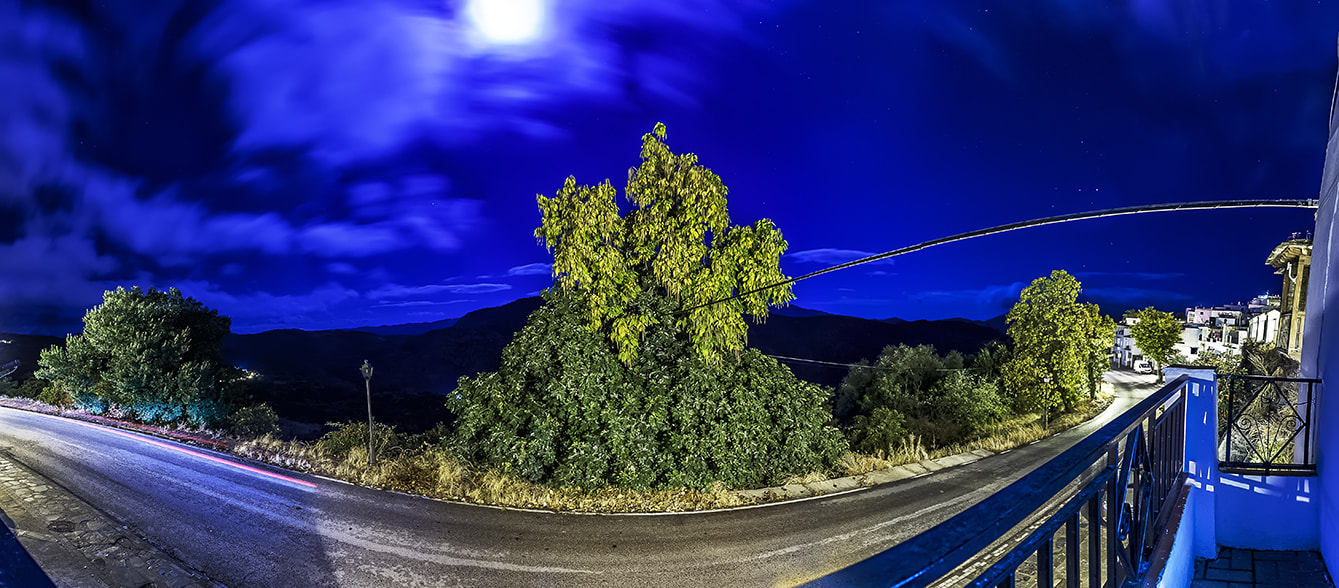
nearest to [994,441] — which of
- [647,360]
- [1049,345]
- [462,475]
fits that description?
[1049,345]

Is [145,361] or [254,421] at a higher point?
[145,361]

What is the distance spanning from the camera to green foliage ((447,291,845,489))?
5.57 metres

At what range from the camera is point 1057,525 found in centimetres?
77

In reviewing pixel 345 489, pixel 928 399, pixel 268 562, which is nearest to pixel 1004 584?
pixel 268 562

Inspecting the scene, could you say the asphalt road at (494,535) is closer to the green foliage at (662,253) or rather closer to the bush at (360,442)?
the bush at (360,442)

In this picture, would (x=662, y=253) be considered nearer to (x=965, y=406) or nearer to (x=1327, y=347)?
(x=1327, y=347)

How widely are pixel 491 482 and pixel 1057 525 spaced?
5775mm

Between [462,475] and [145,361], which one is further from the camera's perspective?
[145,361]

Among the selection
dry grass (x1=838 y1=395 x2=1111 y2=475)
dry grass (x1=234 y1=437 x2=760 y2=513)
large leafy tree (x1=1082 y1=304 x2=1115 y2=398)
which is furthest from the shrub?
dry grass (x1=234 y1=437 x2=760 y2=513)

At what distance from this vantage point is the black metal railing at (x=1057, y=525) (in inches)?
19.8

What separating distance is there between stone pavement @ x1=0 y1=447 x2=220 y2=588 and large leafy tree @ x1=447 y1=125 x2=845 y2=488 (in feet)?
8.79

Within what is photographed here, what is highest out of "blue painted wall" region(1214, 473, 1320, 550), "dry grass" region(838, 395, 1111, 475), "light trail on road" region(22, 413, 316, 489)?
"blue painted wall" region(1214, 473, 1320, 550)

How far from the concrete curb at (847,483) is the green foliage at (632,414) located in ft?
0.81

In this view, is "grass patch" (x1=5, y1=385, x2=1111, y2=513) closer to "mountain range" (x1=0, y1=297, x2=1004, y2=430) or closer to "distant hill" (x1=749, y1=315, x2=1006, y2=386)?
"mountain range" (x1=0, y1=297, x2=1004, y2=430)
